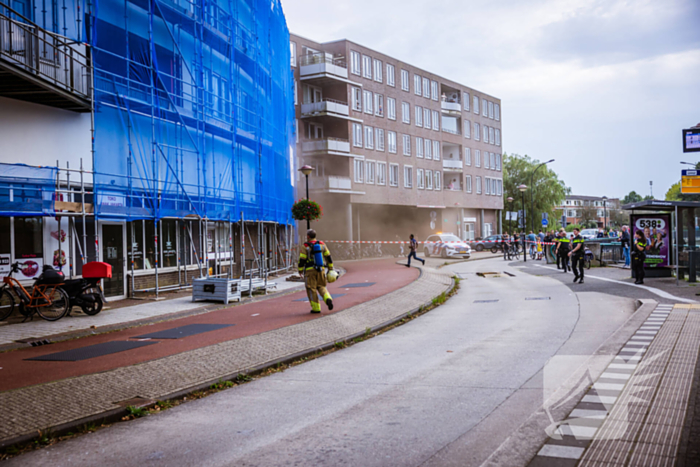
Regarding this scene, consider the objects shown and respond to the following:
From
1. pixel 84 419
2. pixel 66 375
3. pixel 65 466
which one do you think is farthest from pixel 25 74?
pixel 65 466

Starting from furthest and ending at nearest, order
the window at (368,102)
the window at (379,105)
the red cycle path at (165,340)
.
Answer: the window at (379,105), the window at (368,102), the red cycle path at (165,340)

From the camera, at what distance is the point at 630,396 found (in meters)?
5.62

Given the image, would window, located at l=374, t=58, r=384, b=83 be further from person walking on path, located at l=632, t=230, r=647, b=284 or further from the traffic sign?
the traffic sign

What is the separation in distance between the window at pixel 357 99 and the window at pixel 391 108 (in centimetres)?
365

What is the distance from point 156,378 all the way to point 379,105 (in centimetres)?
4288

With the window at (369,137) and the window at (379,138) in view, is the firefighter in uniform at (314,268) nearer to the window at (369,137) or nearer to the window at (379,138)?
the window at (369,137)

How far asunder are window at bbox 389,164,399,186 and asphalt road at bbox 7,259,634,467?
3886 centimetres

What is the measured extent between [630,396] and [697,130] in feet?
31.5

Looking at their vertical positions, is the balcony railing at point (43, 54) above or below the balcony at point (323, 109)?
below

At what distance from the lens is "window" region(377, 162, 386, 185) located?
47.3 m

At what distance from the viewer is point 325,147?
42.6 metres

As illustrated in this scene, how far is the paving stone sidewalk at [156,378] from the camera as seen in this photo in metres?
5.70

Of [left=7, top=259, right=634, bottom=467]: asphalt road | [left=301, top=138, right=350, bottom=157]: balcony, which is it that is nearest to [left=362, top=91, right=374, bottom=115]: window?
[left=301, top=138, right=350, bottom=157]: balcony

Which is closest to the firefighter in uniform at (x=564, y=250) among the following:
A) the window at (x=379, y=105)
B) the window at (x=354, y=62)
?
the window at (x=354, y=62)
